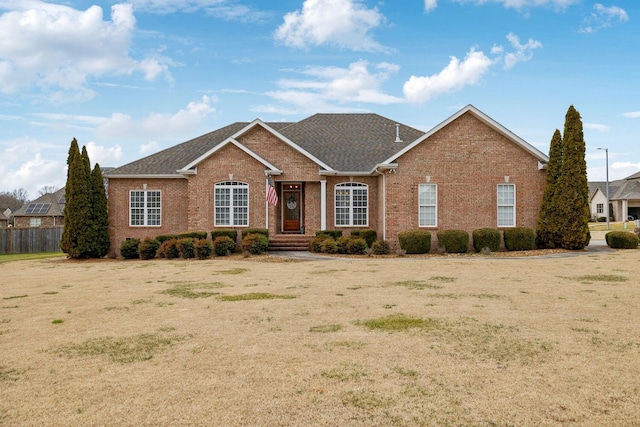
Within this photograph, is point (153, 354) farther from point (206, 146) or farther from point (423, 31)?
point (206, 146)

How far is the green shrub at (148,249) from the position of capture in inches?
830

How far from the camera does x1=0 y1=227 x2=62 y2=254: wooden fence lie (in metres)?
31.3

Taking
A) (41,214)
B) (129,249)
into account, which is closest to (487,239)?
(129,249)

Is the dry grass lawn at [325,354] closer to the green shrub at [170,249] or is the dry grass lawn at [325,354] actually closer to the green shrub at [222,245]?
the green shrub at [170,249]

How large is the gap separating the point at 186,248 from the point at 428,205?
11118 mm

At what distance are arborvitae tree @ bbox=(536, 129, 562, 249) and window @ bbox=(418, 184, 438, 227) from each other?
15.7ft

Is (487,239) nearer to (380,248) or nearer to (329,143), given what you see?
(380,248)

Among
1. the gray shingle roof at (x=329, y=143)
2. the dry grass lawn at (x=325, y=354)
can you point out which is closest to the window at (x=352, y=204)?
the gray shingle roof at (x=329, y=143)

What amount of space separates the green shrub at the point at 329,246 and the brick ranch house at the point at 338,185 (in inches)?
107

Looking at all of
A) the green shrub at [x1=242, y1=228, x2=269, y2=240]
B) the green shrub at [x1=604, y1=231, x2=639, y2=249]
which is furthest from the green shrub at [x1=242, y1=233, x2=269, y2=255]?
the green shrub at [x1=604, y1=231, x2=639, y2=249]

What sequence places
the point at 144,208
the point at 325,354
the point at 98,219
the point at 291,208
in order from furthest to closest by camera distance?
the point at 291,208, the point at 144,208, the point at 98,219, the point at 325,354

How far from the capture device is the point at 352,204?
2503 cm

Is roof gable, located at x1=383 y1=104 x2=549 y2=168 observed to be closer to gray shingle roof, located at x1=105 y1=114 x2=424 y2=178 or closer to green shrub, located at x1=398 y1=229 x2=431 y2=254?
gray shingle roof, located at x1=105 y1=114 x2=424 y2=178

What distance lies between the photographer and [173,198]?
25531 mm
